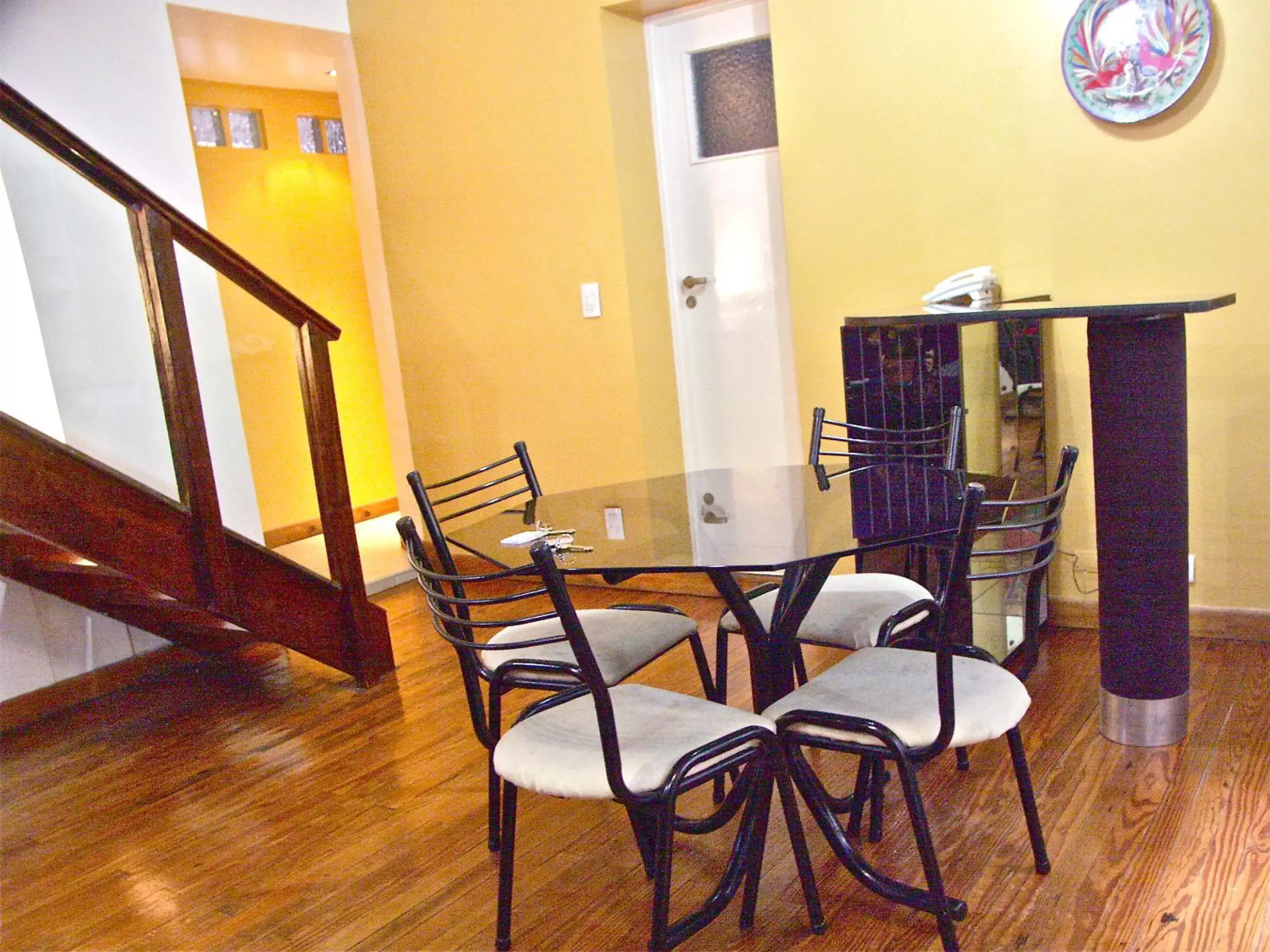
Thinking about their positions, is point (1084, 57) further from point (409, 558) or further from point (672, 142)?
point (409, 558)

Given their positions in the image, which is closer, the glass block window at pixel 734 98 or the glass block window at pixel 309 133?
the glass block window at pixel 734 98

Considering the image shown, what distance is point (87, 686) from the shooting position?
366 centimetres

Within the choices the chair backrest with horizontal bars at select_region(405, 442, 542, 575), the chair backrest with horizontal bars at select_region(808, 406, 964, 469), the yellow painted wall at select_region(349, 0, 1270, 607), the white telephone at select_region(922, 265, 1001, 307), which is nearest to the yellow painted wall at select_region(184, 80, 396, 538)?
the chair backrest with horizontal bars at select_region(405, 442, 542, 575)

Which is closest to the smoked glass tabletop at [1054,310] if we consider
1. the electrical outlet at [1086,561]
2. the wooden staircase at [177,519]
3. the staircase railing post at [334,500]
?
the electrical outlet at [1086,561]

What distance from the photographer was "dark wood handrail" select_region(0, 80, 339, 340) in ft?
9.01

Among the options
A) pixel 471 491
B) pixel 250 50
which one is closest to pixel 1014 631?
pixel 471 491

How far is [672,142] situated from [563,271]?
26.0 inches

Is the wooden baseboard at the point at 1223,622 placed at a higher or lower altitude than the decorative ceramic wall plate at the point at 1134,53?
lower

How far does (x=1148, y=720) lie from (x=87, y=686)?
3284 mm

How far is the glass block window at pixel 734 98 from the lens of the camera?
3895 mm

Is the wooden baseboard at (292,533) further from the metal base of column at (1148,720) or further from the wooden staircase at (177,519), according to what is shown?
the metal base of column at (1148,720)

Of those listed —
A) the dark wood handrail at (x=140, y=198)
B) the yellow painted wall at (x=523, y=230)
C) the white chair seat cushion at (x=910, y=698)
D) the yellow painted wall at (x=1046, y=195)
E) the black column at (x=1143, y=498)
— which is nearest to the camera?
the white chair seat cushion at (x=910, y=698)

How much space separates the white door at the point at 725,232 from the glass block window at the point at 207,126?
2.34 meters

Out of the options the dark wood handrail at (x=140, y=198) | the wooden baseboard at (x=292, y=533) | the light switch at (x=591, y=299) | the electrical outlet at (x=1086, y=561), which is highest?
the dark wood handrail at (x=140, y=198)
